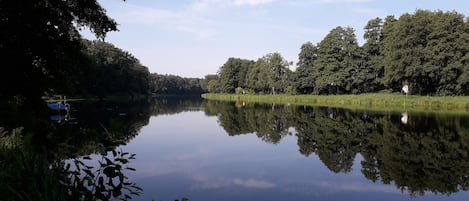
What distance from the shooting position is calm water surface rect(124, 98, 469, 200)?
32.0ft

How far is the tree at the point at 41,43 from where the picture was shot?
11.9 metres

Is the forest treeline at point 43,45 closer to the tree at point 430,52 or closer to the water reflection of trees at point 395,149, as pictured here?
the water reflection of trees at point 395,149

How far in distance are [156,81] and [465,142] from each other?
519 ft

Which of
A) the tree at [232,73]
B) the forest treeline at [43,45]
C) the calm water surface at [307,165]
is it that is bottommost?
the calm water surface at [307,165]

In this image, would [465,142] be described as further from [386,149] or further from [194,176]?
[194,176]

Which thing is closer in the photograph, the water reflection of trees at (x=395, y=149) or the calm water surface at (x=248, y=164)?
the calm water surface at (x=248, y=164)

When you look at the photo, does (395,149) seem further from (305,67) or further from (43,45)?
(305,67)

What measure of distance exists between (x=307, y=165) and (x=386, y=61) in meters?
46.0

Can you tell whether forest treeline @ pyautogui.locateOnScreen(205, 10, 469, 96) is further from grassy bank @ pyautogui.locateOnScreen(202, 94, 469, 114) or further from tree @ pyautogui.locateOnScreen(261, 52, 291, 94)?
grassy bank @ pyautogui.locateOnScreen(202, 94, 469, 114)

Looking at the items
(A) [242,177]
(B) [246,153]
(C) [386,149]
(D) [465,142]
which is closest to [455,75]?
(D) [465,142]

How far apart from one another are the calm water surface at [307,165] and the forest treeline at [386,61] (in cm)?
2980

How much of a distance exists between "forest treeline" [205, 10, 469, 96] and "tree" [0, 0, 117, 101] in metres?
44.5

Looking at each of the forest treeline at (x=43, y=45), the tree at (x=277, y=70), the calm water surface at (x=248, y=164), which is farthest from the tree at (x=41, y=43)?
the tree at (x=277, y=70)

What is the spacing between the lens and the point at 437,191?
976 centimetres
